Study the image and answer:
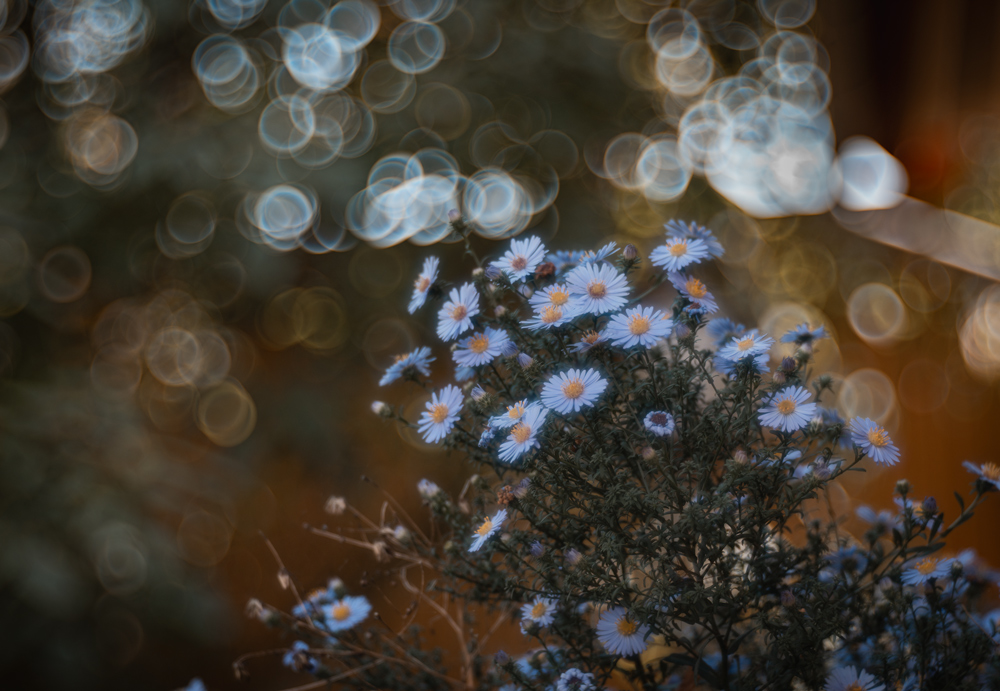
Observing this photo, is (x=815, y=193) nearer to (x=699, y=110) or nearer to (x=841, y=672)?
(x=699, y=110)

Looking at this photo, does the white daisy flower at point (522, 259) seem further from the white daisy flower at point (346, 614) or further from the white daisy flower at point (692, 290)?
the white daisy flower at point (346, 614)

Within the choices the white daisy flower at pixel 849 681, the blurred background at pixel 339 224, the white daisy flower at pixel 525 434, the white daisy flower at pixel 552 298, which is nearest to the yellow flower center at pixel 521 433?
the white daisy flower at pixel 525 434

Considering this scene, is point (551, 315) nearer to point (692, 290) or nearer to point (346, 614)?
point (692, 290)

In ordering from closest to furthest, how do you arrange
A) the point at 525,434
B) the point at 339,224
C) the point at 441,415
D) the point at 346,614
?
the point at 525,434
the point at 441,415
the point at 346,614
the point at 339,224

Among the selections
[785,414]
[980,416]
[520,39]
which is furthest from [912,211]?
[785,414]

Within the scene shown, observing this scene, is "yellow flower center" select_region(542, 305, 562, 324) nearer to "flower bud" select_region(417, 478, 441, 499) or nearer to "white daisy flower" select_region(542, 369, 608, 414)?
"white daisy flower" select_region(542, 369, 608, 414)

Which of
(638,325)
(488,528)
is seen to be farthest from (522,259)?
(488,528)

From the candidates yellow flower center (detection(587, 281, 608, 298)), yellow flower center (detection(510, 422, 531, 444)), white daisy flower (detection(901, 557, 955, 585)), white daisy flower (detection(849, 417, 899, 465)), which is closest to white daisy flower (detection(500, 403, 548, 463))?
yellow flower center (detection(510, 422, 531, 444))
